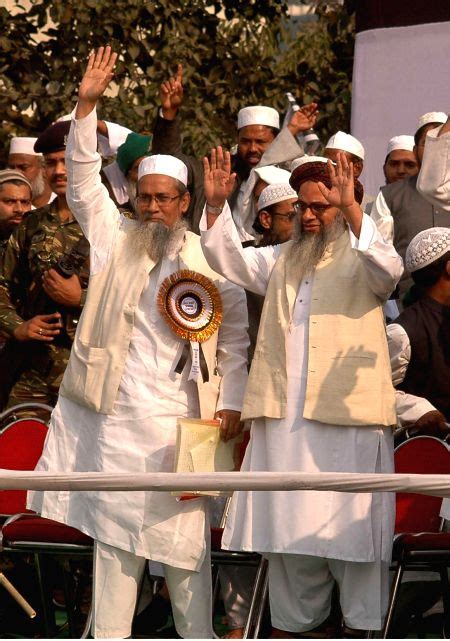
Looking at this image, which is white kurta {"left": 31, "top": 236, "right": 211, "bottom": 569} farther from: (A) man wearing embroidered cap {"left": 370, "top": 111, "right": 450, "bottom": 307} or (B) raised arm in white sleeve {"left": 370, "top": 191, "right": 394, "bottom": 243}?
(A) man wearing embroidered cap {"left": 370, "top": 111, "right": 450, "bottom": 307}

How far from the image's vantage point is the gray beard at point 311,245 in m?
6.91

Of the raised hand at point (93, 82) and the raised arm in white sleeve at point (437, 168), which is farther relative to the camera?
the raised hand at point (93, 82)

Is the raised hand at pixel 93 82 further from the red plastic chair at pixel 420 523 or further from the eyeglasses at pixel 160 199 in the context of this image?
the red plastic chair at pixel 420 523

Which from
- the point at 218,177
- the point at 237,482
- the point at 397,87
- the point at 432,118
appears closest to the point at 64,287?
the point at 218,177

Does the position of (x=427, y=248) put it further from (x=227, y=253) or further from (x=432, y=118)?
(x=432, y=118)

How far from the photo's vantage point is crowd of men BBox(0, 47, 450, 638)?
21.9ft

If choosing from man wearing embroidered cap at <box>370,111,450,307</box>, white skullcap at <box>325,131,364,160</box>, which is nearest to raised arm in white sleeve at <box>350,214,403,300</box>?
man wearing embroidered cap at <box>370,111,450,307</box>

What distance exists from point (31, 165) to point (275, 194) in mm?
2546

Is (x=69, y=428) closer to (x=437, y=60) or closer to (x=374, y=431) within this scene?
(x=374, y=431)

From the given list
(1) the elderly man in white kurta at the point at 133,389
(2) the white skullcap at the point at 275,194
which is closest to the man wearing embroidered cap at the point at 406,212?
(2) the white skullcap at the point at 275,194

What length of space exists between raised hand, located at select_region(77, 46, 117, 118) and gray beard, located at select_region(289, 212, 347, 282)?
1.00 m

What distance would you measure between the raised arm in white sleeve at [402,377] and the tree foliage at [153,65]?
16.7ft

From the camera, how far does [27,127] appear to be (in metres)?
11.9

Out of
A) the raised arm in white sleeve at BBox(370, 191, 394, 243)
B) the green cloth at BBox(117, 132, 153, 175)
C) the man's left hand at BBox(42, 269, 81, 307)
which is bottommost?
the man's left hand at BBox(42, 269, 81, 307)
